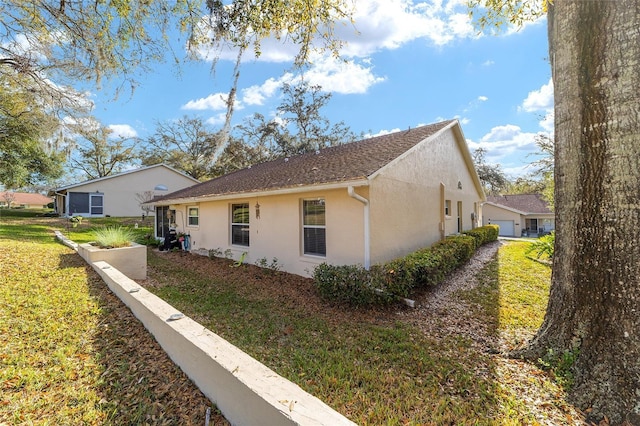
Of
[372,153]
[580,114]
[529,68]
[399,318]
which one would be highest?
[529,68]

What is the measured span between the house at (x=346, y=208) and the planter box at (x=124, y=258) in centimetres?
301

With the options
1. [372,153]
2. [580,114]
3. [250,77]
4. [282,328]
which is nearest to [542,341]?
[580,114]

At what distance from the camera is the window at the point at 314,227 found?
25.9ft

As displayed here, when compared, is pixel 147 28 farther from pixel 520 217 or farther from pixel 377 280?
pixel 520 217

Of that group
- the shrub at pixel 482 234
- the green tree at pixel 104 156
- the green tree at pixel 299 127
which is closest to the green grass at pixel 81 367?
the shrub at pixel 482 234

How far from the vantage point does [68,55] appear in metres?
7.07

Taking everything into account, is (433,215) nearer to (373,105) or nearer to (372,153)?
(372,153)

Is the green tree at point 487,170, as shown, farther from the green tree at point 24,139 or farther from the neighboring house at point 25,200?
the neighboring house at point 25,200

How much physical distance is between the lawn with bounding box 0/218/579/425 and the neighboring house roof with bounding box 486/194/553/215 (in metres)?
30.8

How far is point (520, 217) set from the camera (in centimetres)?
3344

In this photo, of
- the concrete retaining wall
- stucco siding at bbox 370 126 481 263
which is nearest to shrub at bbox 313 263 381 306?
stucco siding at bbox 370 126 481 263

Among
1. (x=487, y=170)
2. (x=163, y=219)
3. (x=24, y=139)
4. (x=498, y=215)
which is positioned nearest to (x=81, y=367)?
(x=163, y=219)

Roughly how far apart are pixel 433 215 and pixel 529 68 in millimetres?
5363

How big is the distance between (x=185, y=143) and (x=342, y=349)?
3517 centimetres
